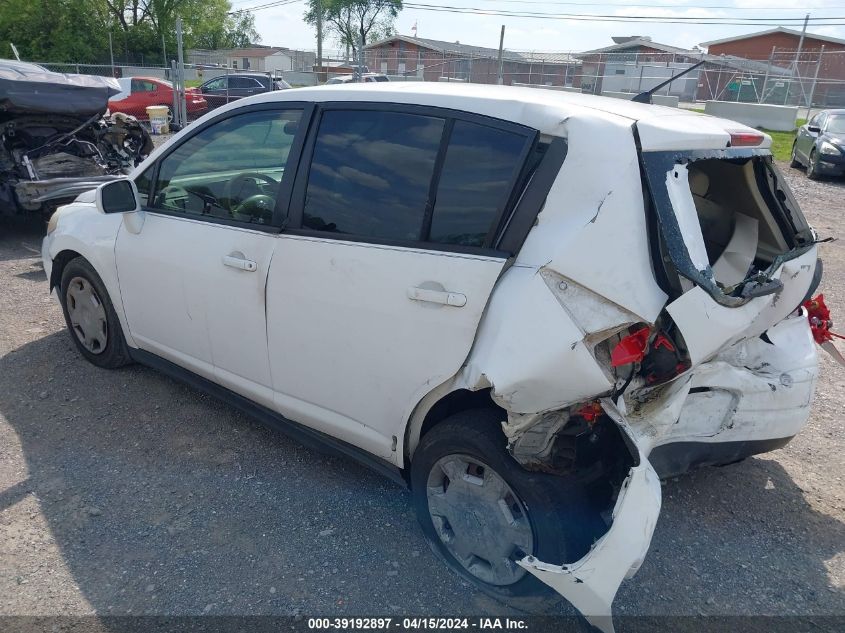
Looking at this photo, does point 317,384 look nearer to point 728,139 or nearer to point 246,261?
point 246,261

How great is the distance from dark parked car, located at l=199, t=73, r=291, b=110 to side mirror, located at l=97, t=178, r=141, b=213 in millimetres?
20426

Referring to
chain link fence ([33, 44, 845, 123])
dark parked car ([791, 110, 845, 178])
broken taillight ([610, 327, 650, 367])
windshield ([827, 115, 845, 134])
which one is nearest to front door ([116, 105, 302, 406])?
broken taillight ([610, 327, 650, 367])

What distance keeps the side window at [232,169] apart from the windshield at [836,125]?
569 inches

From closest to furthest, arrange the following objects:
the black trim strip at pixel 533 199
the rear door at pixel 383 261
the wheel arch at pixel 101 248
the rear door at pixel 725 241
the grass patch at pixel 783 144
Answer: the rear door at pixel 725 241 < the black trim strip at pixel 533 199 < the rear door at pixel 383 261 < the wheel arch at pixel 101 248 < the grass patch at pixel 783 144

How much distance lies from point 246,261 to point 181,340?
85 cm

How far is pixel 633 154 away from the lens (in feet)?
7.63

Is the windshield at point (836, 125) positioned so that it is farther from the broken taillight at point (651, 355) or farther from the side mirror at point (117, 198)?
the side mirror at point (117, 198)

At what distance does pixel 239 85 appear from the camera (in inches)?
939

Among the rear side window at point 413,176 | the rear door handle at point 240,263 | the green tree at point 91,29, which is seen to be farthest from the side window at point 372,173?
the green tree at point 91,29

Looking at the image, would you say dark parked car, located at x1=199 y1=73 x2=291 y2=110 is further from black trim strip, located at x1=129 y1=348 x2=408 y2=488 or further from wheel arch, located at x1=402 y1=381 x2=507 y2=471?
wheel arch, located at x1=402 y1=381 x2=507 y2=471

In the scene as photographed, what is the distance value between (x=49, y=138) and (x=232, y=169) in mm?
5910

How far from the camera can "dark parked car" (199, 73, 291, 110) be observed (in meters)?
23.1

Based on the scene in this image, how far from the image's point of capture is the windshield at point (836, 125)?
14055mm

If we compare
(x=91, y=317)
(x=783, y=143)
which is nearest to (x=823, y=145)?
(x=783, y=143)
